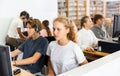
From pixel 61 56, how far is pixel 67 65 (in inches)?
3.9

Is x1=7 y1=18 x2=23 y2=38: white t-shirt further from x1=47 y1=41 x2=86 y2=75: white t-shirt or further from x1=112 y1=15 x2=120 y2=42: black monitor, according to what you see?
x1=47 y1=41 x2=86 y2=75: white t-shirt

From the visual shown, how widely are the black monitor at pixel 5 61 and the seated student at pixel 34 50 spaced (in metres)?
0.92

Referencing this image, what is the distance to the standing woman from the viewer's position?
1819mm

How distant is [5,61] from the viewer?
3.84 feet

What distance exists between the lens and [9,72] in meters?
1.20

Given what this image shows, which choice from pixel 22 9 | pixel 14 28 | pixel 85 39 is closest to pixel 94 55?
pixel 85 39

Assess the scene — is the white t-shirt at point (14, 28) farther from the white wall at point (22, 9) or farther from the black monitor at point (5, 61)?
the black monitor at point (5, 61)

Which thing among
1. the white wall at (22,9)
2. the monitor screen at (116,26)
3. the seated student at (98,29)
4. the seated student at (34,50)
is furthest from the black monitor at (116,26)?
the white wall at (22,9)

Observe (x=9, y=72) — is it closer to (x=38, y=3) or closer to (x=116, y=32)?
(x=116, y=32)

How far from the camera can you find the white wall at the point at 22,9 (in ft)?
14.5

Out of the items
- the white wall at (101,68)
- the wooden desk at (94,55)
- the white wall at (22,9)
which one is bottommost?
the wooden desk at (94,55)

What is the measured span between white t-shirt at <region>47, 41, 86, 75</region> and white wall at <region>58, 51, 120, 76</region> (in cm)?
53

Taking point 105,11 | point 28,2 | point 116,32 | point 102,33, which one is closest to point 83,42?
point 116,32

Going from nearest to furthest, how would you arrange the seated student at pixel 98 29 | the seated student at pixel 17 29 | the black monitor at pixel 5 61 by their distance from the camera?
the black monitor at pixel 5 61, the seated student at pixel 98 29, the seated student at pixel 17 29
